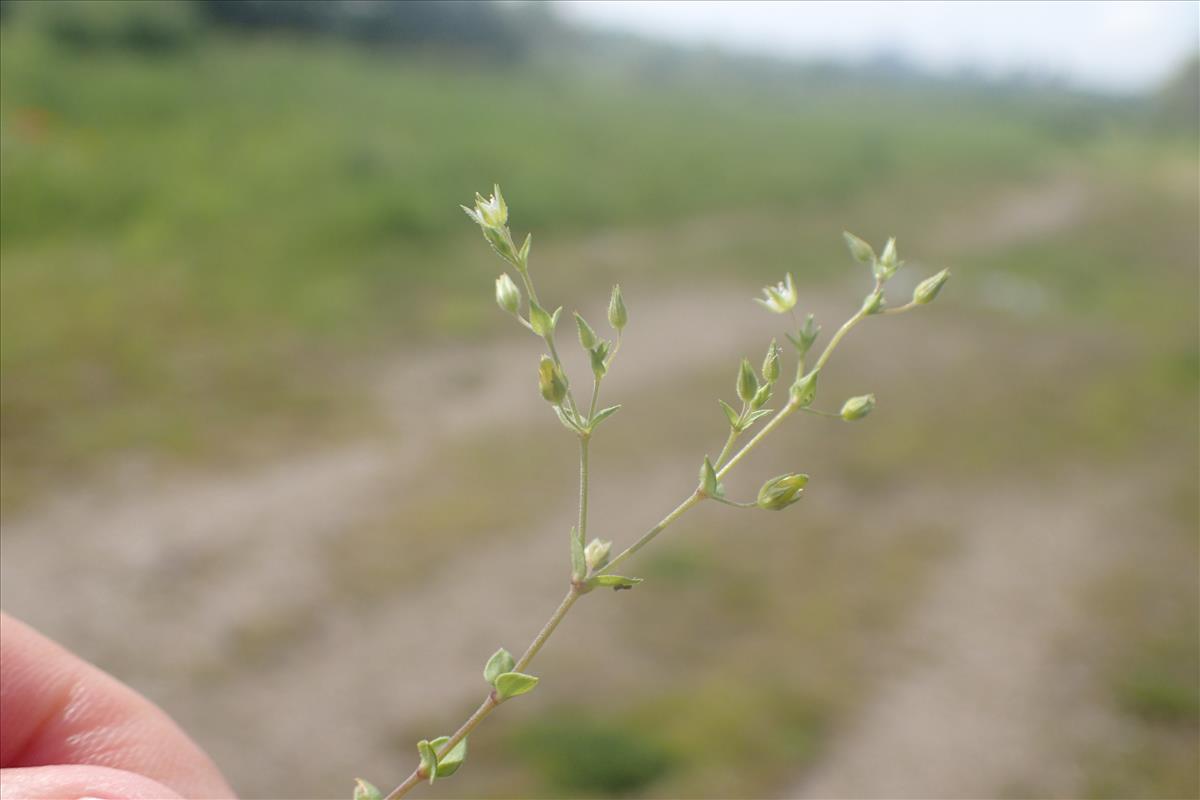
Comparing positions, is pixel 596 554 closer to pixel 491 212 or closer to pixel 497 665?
pixel 497 665

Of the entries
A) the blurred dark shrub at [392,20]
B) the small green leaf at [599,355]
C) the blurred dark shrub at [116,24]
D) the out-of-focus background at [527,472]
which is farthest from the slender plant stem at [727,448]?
the blurred dark shrub at [392,20]

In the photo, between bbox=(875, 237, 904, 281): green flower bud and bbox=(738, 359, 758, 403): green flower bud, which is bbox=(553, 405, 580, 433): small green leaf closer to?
bbox=(738, 359, 758, 403): green flower bud

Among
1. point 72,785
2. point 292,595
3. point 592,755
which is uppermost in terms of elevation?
point 72,785

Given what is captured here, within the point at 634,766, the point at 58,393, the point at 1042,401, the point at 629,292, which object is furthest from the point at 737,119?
the point at 634,766

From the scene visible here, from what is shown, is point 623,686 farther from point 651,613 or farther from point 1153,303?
point 1153,303

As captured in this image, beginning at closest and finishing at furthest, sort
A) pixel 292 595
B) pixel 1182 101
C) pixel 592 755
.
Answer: pixel 592 755
pixel 292 595
pixel 1182 101

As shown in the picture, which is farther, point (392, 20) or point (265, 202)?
point (392, 20)

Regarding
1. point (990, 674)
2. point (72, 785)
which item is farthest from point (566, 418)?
point (990, 674)
